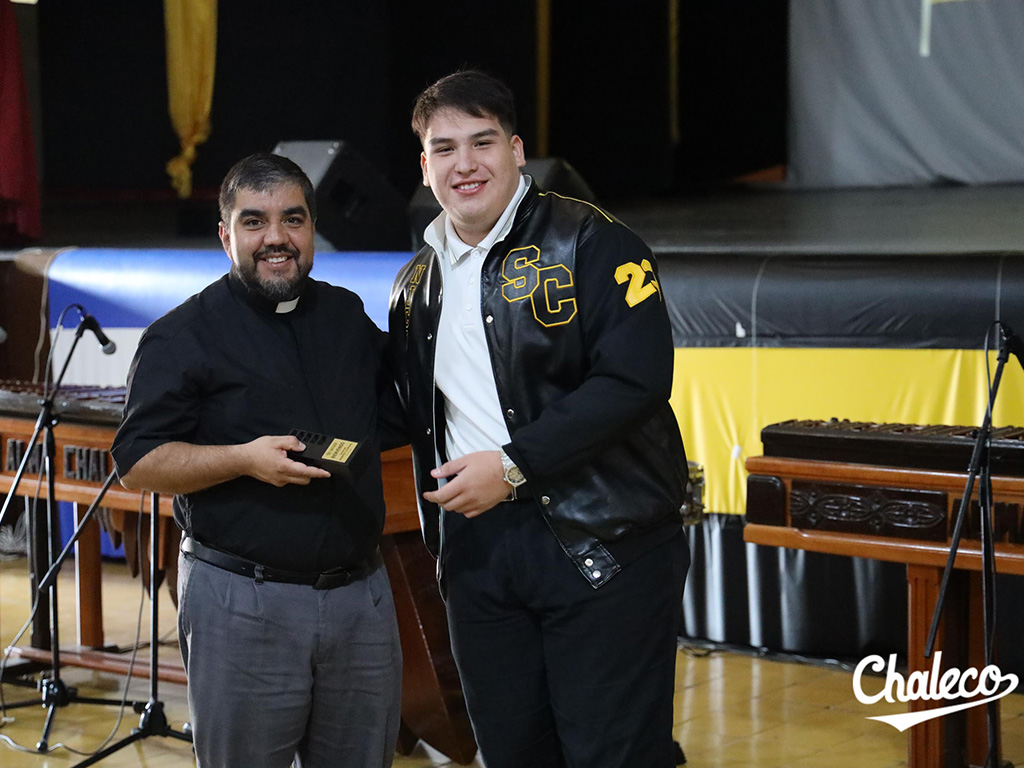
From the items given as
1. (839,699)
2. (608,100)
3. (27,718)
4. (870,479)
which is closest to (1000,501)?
(870,479)

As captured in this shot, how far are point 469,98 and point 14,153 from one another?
20.0 feet

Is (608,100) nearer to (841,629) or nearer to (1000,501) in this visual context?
(841,629)

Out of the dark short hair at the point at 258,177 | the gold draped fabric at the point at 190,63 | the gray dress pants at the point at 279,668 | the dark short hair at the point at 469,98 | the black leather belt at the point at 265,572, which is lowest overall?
the gray dress pants at the point at 279,668

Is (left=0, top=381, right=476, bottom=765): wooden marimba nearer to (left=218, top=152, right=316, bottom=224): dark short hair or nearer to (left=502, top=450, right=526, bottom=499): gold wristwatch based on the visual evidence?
(left=218, top=152, right=316, bottom=224): dark short hair

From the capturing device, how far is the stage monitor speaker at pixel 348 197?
5957 mm

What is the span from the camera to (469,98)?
224 centimetres

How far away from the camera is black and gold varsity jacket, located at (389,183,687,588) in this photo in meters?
2.15

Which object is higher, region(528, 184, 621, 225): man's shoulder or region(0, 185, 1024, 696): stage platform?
region(528, 184, 621, 225): man's shoulder

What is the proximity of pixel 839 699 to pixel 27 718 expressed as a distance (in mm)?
2534

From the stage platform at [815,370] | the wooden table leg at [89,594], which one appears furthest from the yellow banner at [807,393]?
the wooden table leg at [89,594]

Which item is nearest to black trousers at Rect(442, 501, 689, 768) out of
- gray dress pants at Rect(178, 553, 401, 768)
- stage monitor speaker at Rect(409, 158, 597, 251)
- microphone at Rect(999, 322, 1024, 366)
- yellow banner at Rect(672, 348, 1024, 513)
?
gray dress pants at Rect(178, 553, 401, 768)

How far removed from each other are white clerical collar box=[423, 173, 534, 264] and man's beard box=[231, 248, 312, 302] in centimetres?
23

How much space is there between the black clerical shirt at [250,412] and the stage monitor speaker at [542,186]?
3.26m

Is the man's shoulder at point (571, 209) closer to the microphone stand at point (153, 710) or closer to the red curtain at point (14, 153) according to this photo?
the microphone stand at point (153, 710)
